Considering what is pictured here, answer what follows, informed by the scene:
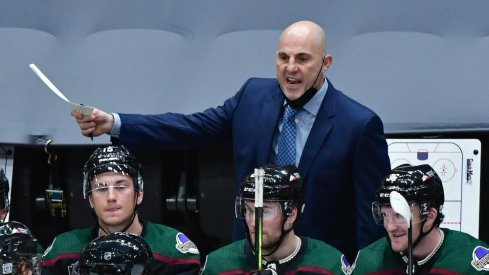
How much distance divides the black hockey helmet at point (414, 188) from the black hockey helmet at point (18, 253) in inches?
48.9

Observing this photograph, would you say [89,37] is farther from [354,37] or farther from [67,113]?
[354,37]

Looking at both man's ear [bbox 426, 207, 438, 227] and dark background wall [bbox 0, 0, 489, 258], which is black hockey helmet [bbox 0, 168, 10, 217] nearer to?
dark background wall [bbox 0, 0, 489, 258]

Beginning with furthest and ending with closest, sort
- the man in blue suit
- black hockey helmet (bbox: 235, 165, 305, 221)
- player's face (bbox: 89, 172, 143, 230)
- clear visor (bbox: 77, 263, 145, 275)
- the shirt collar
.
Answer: the shirt collar → the man in blue suit → player's face (bbox: 89, 172, 143, 230) → black hockey helmet (bbox: 235, 165, 305, 221) → clear visor (bbox: 77, 263, 145, 275)

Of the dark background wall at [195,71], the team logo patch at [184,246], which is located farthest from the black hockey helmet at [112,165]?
the dark background wall at [195,71]

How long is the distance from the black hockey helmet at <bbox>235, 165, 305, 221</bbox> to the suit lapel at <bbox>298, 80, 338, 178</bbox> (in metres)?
0.26

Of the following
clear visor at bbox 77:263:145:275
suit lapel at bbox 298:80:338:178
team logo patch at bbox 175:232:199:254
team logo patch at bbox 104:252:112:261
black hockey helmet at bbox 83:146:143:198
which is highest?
suit lapel at bbox 298:80:338:178

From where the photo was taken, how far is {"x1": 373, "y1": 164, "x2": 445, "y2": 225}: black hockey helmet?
4.77 m

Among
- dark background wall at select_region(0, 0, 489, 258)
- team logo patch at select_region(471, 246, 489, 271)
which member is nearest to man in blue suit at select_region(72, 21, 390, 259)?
Result: team logo patch at select_region(471, 246, 489, 271)

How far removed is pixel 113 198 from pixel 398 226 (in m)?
1.08

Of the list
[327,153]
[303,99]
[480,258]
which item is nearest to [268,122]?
[303,99]

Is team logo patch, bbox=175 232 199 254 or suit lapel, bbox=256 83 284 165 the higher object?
suit lapel, bbox=256 83 284 165

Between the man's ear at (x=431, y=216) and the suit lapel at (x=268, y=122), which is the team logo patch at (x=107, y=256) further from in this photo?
the man's ear at (x=431, y=216)

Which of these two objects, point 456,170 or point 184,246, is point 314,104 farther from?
point 456,170

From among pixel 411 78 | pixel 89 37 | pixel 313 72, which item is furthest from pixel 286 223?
pixel 89 37
